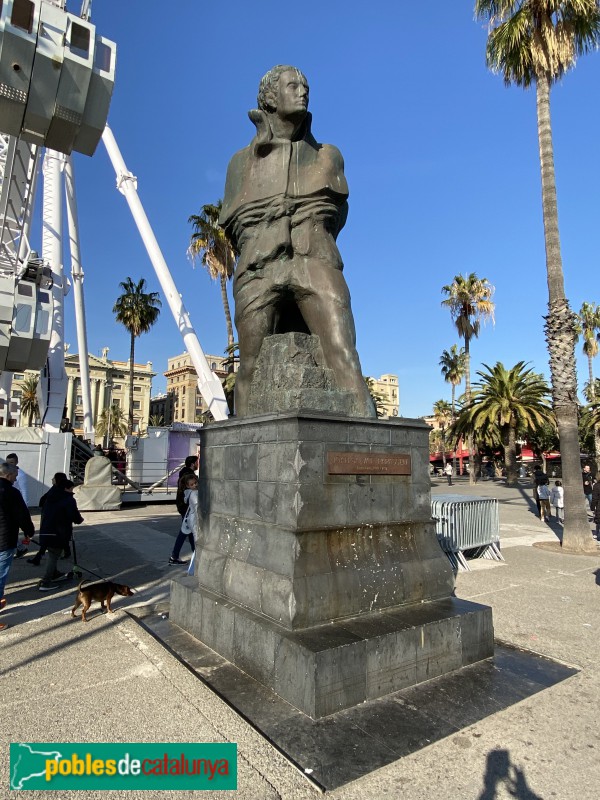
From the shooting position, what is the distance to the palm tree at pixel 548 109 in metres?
10.9

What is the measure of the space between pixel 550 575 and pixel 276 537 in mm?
6409

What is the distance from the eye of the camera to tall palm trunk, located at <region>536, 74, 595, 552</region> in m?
11.0

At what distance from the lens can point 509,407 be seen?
33.0 m

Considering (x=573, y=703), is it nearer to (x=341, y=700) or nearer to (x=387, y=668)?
(x=387, y=668)

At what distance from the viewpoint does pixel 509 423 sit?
33.2 metres

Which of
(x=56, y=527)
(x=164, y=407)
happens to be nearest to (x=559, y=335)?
(x=56, y=527)

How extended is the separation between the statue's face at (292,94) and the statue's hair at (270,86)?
46 mm

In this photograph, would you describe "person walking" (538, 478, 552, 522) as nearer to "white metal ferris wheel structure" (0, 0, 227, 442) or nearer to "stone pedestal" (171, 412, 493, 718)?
"white metal ferris wheel structure" (0, 0, 227, 442)

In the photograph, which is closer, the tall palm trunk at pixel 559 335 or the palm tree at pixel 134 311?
the tall palm trunk at pixel 559 335

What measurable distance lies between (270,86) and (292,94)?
33cm

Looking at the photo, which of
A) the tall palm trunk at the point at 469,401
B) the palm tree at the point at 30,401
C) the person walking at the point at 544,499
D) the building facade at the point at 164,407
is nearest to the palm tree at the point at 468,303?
the tall palm trunk at the point at 469,401

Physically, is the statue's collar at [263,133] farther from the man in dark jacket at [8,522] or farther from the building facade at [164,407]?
the building facade at [164,407]

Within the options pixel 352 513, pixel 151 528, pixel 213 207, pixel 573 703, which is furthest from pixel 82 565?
pixel 213 207

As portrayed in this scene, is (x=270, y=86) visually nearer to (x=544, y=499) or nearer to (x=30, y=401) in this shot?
(x=544, y=499)
